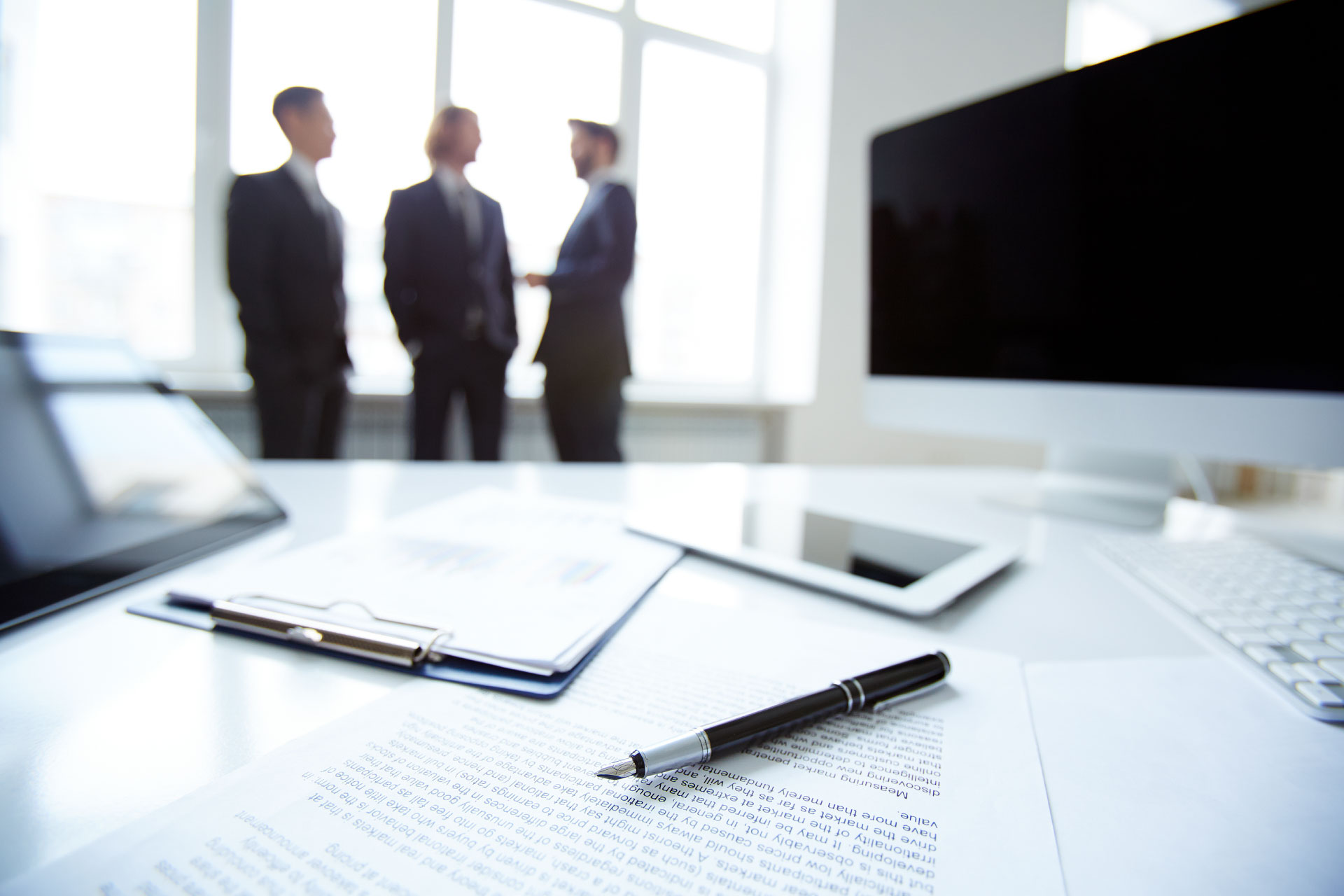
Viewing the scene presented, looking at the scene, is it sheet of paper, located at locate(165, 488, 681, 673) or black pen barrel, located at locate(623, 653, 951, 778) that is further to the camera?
sheet of paper, located at locate(165, 488, 681, 673)

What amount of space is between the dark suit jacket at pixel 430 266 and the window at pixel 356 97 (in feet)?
1.13

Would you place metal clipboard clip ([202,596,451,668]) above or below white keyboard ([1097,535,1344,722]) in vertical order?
below

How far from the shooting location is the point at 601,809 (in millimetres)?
215

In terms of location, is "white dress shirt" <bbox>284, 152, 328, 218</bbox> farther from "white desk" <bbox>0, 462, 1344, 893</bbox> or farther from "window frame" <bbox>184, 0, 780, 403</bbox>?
"white desk" <bbox>0, 462, 1344, 893</bbox>

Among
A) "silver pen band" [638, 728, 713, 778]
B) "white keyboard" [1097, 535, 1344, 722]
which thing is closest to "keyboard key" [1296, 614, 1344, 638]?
"white keyboard" [1097, 535, 1344, 722]

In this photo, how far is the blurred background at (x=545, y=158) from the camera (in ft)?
7.09

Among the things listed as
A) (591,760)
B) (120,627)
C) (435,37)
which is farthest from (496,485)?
(435,37)

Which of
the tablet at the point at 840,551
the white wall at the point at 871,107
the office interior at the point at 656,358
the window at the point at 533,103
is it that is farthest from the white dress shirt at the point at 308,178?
the white wall at the point at 871,107

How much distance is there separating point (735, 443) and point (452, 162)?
1702 millimetres

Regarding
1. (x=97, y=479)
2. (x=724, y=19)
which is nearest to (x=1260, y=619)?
(x=97, y=479)

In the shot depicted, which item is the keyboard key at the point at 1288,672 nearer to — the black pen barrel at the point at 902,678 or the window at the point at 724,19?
the black pen barrel at the point at 902,678

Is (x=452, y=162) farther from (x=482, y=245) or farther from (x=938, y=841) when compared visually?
(x=938, y=841)

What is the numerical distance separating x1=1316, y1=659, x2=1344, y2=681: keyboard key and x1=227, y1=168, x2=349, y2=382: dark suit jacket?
2.28 metres

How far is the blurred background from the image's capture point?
216cm
